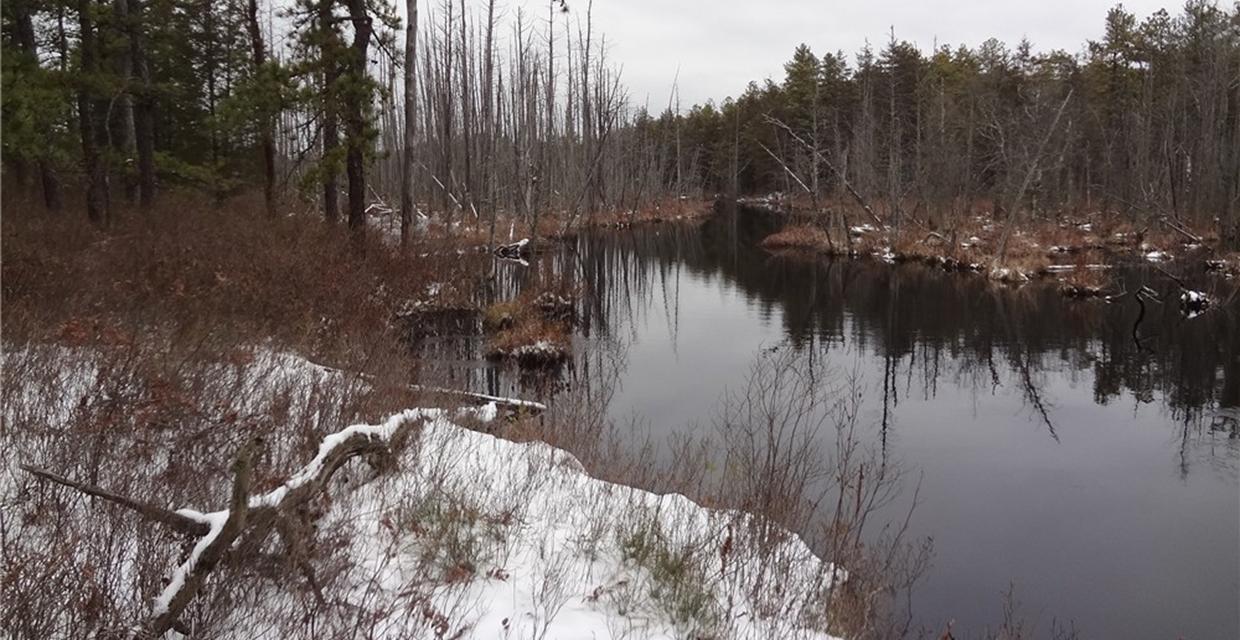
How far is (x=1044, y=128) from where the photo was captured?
33.9m

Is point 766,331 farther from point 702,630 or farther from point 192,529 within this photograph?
point 192,529

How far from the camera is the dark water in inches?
273

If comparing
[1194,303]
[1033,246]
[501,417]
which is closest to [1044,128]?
[1033,246]

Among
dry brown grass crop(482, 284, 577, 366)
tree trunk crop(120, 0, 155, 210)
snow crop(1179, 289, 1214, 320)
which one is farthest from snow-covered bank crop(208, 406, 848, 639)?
snow crop(1179, 289, 1214, 320)

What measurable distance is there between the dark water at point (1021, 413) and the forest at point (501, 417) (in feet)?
0.20

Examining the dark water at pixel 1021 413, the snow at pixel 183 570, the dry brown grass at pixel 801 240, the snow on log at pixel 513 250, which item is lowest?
the dark water at pixel 1021 413

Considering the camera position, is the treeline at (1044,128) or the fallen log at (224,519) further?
the treeline at (1044,128)

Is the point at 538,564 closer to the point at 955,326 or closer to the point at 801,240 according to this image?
the point at 955,326

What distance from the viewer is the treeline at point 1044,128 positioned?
33469 millimetres

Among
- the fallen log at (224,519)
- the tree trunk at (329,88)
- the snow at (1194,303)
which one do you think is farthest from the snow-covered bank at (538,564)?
Result: the snow at (1194,303)

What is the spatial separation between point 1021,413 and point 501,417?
26.8 feet

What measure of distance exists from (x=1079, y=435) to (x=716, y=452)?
564cm

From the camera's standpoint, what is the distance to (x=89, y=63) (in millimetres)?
14039

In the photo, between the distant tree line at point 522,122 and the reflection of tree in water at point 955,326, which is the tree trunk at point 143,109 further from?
the reflection of tree in water at point 955,326
